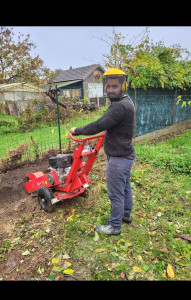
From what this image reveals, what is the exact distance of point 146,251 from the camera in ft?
8.31

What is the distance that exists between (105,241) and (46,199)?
1.19 meters

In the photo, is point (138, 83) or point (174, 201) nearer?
point (174, 201)

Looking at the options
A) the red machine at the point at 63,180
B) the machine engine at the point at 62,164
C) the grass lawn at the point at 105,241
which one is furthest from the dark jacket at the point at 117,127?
the grass lawn at the point at 105,241

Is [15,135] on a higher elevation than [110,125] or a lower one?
lower

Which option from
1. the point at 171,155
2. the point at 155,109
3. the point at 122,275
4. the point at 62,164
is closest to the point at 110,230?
the point at 122,275

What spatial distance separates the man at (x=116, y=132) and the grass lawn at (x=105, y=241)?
0.38 meters

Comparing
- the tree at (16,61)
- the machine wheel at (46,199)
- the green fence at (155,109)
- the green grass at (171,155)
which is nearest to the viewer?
the machine wheel at (46,199)

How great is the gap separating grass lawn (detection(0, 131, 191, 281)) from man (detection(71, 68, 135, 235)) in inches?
14.9

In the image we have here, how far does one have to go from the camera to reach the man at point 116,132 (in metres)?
2.25

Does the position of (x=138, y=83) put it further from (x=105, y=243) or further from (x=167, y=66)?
(x=105, y=243)

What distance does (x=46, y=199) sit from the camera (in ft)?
10.8

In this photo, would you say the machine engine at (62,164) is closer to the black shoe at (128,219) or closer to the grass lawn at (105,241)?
the grass lawn at (105,241)

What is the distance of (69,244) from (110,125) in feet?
5.51
